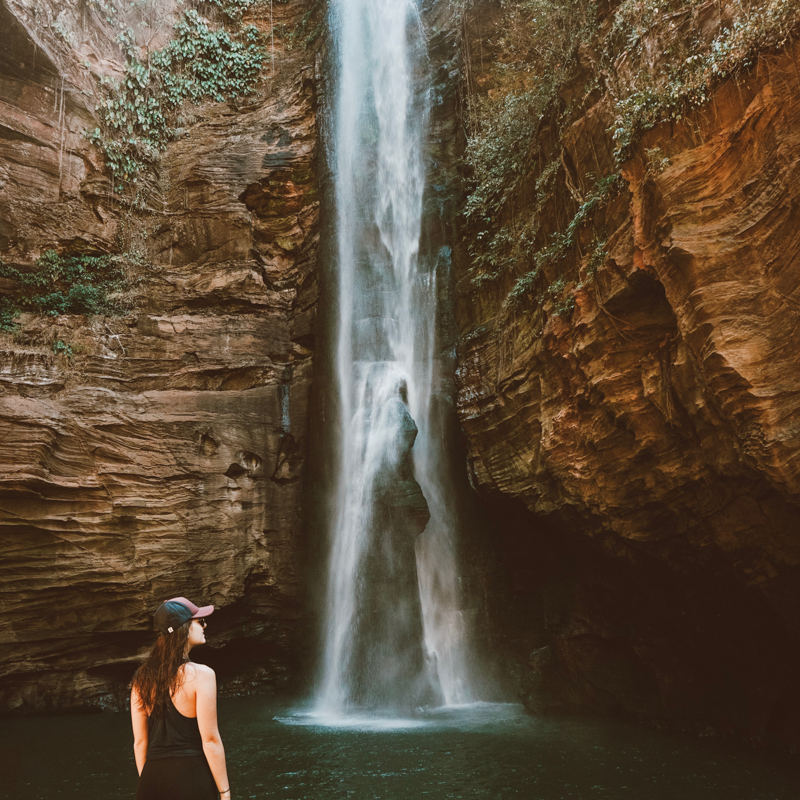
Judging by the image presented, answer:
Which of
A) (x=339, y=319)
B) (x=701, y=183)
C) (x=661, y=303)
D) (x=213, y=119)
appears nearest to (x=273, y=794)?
(x=661, y=303)

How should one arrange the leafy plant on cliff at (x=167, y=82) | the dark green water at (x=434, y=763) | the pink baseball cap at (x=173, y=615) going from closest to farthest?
the pink baseball cap at (x=173, y=615)
the dark green water at (x=434, y=763)
the leafy plant on cliff at (x=167, y=82)

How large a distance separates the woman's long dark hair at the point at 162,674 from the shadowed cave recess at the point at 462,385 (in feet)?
17.4

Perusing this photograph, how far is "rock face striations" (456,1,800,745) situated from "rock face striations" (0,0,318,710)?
169 inches

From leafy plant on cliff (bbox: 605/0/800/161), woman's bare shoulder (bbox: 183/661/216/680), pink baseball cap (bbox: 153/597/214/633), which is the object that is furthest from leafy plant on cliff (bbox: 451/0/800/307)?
woman's bare shoulder (bbox: 183/661/216/680)

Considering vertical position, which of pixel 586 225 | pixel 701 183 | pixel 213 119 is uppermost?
pixel 213 119

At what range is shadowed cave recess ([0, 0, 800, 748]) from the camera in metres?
6.30

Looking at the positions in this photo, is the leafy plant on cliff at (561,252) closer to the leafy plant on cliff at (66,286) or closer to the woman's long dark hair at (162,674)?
the woman's long dark hair at (162,674)

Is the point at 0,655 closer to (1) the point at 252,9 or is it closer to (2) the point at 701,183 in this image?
(2) the point at 701,183

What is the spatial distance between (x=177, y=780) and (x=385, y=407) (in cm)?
959

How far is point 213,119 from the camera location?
13898 millimetres

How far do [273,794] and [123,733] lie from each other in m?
3.84

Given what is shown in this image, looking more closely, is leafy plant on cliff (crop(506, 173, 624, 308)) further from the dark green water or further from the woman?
the woman

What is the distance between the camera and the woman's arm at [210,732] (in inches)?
101

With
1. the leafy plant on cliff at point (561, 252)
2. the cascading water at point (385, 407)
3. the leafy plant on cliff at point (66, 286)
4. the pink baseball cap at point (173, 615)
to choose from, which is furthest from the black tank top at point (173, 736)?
the leafy plant on cliff at point (66, 286)
